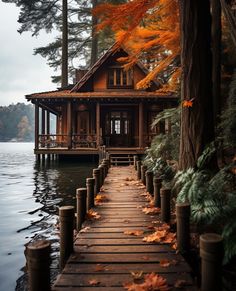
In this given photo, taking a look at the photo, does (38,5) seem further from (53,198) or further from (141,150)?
(53,198)

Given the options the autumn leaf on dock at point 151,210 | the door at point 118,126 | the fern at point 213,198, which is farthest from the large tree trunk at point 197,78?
the door at point 118,126

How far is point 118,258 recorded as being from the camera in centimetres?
490

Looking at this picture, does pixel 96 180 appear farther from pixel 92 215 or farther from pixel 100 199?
pixel 92 215

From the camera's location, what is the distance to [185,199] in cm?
752

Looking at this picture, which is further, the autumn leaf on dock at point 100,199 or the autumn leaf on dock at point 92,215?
the autumn leaf on dock at point 100,199

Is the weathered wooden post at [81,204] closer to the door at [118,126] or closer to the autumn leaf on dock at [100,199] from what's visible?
the autumn leaf on dock at [100,199]

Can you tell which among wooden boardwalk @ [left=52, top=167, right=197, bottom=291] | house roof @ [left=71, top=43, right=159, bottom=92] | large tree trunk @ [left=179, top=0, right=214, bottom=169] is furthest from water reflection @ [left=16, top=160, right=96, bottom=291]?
house roof @ [left=71, top=43, right=159, bottom=92]

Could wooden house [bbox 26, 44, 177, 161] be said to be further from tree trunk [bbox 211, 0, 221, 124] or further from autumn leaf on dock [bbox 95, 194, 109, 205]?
autumn leaf on dock [bbox 95, 194, 109, 205]

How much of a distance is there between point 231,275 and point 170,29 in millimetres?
12359

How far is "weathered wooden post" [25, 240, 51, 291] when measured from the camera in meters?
3.39

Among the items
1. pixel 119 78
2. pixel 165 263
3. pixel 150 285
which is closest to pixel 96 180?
pixel 165 263

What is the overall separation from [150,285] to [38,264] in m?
1.40

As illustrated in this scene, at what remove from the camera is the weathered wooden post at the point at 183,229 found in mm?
5340

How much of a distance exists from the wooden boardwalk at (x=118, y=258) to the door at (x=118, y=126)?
2160 centimetres
